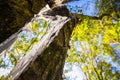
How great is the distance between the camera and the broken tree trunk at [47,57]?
13.1ft

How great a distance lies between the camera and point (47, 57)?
487 centimetres

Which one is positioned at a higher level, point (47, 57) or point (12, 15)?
point (12, 15)

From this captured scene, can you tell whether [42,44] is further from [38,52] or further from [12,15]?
[12,15]

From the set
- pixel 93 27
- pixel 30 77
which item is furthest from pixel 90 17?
pixel 30 77

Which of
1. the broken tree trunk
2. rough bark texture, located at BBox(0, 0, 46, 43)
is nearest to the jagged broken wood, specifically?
the broken tree trunk

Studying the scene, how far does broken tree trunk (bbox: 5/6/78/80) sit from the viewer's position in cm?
399

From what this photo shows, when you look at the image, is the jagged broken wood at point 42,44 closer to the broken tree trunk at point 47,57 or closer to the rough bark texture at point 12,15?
the broken tree trunk at point 47,57

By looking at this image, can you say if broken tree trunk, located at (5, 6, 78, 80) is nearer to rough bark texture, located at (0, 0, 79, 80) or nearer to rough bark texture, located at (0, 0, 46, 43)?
rough bark texture, located at (0, 0, 79, 80)

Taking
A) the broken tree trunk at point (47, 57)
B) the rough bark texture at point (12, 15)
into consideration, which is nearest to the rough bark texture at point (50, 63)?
the broken tree trunk at point (47, 57)

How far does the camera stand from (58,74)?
17.8 feet

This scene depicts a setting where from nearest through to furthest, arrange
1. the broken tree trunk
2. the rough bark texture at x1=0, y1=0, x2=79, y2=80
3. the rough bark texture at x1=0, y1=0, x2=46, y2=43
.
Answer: the broken tree trunk, the rough bark texture at x1=0, y1=0, x2=79, y2=80, the rough bark texture at x1=0, y1=0, x2=46, y2=43

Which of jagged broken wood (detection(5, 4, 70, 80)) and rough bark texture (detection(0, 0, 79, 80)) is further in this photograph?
rough bark texture (detection(0, 0, 79, 80))

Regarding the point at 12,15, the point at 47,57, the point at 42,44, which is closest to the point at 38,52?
the point at 47,57

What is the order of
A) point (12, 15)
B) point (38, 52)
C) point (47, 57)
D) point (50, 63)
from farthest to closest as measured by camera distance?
point (12, 15) → point (50, 63) → point (47, 57) → point (38, 52)
